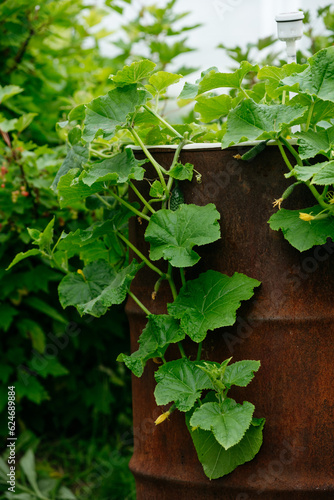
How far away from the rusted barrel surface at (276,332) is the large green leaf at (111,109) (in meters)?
0.17

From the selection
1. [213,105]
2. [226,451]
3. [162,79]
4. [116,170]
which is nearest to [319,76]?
[213,105]

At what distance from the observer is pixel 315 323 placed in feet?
4.10

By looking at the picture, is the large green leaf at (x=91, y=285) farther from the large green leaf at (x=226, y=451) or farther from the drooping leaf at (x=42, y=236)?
the large green leaf at (x=226, y=451)

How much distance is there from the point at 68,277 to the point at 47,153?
68cm

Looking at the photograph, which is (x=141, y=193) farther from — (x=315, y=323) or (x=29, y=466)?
(x=29, y=466)

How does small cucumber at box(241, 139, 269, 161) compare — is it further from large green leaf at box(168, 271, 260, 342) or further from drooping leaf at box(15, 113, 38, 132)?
drooping leaf at box(15, 113, 38, 132)

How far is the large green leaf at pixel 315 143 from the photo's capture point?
44.3 inches

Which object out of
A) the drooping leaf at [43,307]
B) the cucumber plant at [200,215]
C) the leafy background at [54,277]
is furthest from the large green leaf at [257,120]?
the drooping leaf at [43,307]

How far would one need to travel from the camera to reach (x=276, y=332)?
4.13 feet

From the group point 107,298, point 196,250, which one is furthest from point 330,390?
point 107,298

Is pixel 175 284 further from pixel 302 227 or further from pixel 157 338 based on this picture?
pixel 302 227

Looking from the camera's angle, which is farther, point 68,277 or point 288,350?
point 68,277

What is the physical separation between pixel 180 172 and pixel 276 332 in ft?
1.33

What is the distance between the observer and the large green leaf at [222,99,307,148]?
3.75 feet
